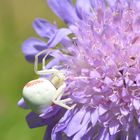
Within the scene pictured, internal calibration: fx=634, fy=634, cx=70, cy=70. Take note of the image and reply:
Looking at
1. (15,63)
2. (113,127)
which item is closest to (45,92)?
(113,127)

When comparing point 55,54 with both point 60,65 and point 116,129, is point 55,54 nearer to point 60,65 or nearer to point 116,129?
point 60,65

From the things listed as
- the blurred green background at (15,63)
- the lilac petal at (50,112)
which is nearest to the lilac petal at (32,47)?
the lilac petal at (50,112)

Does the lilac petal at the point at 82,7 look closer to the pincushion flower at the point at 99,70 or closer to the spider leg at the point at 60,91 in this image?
the pincushion flower at the point at 99,70

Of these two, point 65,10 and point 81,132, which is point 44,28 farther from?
point 81,132

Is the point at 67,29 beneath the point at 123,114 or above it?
above

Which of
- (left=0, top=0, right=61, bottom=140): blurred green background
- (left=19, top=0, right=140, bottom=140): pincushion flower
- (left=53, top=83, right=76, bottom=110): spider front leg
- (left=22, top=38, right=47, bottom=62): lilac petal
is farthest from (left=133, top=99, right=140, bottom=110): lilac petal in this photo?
(left=0, top=0, right=61, bottom=140): blurred green background

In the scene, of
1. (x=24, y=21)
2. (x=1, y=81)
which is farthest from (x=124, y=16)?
(x=24, y=21)
